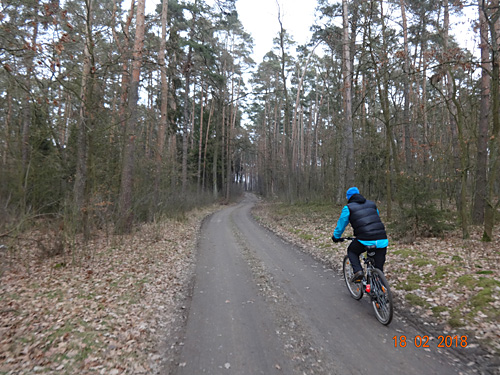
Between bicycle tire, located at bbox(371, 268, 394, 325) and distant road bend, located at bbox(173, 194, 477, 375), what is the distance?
0.14 m

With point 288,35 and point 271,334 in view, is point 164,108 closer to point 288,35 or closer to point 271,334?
point 271,334

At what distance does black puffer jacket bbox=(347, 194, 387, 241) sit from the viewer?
15.2 ft

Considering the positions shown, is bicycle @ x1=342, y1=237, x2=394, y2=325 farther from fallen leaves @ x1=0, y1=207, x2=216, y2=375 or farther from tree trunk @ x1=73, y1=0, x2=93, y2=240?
tree trunk @ x1=73, y1=0, x2=93, y2=240

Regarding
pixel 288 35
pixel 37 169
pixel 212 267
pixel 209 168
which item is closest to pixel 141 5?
pixel 37 169

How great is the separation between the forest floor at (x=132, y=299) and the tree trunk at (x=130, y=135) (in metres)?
1.71

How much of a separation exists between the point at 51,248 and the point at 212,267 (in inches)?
172

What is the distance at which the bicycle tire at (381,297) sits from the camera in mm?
4043

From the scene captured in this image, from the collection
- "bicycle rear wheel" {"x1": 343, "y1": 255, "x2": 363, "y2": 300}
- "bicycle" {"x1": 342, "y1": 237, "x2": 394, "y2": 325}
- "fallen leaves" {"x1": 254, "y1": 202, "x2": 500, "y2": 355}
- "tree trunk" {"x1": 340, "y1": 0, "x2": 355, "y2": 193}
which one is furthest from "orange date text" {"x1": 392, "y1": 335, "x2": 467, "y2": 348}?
"tree trunk" {"x1": 340, "y1": 0, "x2": 355, "y2": 193}

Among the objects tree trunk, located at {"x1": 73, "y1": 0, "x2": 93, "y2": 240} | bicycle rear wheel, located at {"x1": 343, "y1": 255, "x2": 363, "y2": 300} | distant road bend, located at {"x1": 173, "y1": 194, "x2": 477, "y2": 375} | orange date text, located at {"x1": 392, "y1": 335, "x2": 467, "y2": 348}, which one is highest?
tree trunk, located at {"x1": 73, "y1": 0, "x2": 93, "y2": 240}

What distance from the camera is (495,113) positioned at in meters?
7.54

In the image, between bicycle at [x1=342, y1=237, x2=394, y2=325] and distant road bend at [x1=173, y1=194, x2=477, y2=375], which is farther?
bicycle at [x1=342, y1=237, x2=394, y2=325]

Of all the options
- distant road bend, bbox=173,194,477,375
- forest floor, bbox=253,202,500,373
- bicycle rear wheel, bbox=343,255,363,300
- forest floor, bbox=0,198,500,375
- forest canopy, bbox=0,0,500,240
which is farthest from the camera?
forest canopy, bbox=0,0,500,240

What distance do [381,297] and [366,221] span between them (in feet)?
3.79

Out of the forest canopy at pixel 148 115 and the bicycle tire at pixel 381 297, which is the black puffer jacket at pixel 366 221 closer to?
the bicycle tire at pixel 381 297
